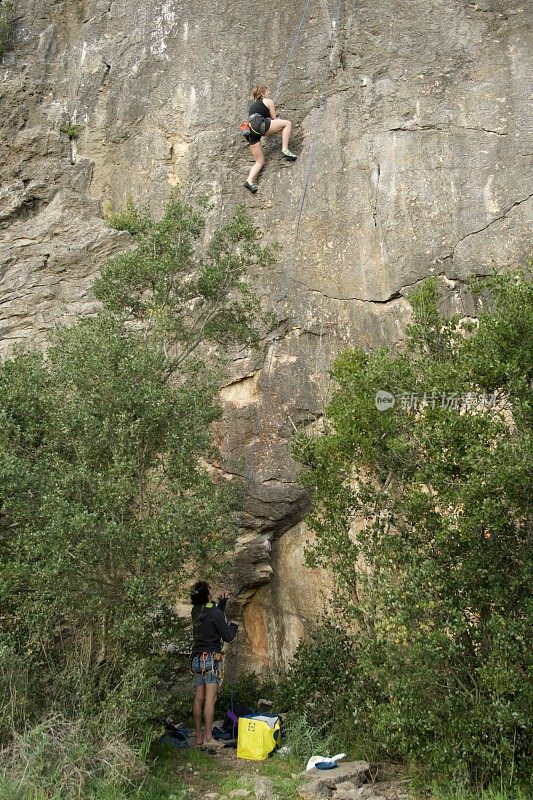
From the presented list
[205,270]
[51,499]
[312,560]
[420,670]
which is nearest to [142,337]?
[205,270]

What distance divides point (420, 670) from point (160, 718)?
324 centimetres

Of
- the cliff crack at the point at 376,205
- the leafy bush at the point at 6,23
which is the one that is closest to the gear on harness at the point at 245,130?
the cliff crack at the point at 376,205

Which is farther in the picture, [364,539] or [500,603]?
[364,539]

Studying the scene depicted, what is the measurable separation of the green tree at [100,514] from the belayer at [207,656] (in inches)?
17.4

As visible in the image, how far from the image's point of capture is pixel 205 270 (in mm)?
11203

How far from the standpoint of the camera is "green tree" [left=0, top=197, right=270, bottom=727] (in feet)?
27.7

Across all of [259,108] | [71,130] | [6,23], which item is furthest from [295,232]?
[6,23]

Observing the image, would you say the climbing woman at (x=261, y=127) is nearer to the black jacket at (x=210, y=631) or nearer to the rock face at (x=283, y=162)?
the rock face at (x=283, y=162)

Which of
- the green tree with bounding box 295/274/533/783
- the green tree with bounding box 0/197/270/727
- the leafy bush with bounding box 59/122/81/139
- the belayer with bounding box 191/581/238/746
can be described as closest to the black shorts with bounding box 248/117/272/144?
the leafy bush with bounding box 59/122/81/139

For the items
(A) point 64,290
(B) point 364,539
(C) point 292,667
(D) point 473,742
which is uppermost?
(A) point 64,290

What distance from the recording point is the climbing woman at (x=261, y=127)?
13.7 metres

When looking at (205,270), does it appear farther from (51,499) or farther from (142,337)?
(51,499)

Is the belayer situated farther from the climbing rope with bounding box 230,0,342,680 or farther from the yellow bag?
the climbing rope with bounding box 230,0,342,680

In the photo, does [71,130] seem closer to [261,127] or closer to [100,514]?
[261,127]
